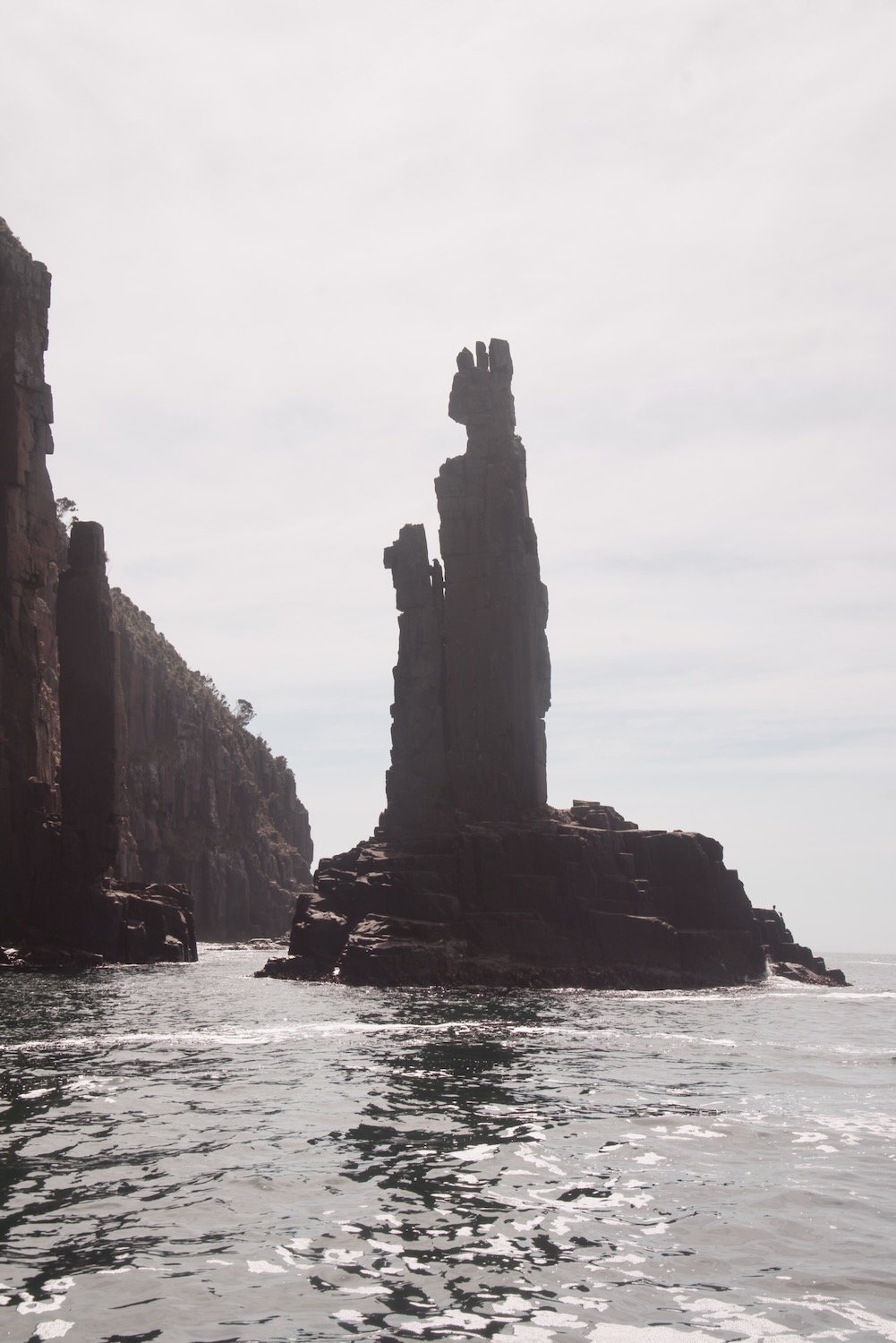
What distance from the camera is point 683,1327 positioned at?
13961 mm

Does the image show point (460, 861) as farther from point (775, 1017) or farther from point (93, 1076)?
point (93, 1076)

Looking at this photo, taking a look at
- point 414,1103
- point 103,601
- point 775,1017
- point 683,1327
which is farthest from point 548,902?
point 683,1327

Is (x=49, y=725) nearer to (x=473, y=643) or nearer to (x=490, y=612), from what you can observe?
(x=473, y=643)

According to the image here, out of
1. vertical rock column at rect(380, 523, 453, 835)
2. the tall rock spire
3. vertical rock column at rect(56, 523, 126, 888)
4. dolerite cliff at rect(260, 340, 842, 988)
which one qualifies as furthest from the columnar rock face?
the tall rock spire

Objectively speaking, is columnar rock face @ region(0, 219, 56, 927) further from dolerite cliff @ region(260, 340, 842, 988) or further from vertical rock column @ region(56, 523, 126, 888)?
dolerite cliff @ region(260, 340, 842, 988)

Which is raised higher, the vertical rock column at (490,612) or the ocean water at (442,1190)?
the vertical rock column at (490,612)

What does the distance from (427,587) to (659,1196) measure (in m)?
89.3

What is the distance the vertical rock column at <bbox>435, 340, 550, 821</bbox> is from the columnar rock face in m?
35.2

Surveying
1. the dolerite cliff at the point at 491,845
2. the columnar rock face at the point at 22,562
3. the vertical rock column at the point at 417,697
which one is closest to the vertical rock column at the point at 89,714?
the columnar rock face at the point at 22,562

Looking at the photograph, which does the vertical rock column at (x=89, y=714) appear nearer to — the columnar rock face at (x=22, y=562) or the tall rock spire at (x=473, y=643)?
the columnar rock face at (x=22, y=562)

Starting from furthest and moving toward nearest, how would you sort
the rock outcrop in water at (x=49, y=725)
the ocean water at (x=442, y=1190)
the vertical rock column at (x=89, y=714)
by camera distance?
the vertical rock column at (x=89, y=714)
the rock outcrop in water at (x=49, y=725)
the ocean water at (x=442, y=1190)

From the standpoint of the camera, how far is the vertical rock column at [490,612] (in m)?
101

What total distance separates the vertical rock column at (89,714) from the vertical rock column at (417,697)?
74.1 feet

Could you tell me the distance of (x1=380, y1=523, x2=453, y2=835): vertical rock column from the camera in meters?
101
